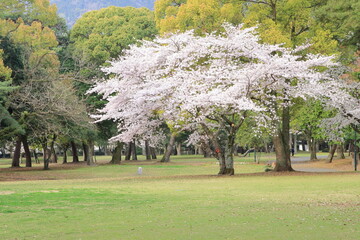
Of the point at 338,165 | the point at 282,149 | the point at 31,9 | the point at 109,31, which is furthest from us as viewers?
the point at 109,31

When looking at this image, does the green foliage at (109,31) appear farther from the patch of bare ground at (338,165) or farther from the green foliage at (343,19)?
the green foliage at (343,19)

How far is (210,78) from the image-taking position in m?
28.7

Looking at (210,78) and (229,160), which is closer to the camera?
(210,78)

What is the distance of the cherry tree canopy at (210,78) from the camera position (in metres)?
27.8

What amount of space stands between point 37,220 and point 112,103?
65.0ft

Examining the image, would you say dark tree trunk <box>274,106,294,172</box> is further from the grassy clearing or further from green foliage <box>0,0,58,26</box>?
green foliage <box>0,0,58,26</box>

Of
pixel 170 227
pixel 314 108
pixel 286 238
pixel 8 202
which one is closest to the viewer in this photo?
pixel 286 238

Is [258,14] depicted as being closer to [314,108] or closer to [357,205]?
[314,108]

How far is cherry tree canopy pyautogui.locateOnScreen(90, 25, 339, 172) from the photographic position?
27823 mm

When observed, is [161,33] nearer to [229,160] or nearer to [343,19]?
[229,160]

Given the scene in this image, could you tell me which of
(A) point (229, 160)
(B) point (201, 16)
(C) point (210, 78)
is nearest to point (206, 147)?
(A) point (229, 160)

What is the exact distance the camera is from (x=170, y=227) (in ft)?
36.7

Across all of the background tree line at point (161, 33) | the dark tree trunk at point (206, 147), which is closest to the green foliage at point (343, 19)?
the background tree line at point (161, 33)

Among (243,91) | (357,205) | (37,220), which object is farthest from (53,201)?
(243,91)
